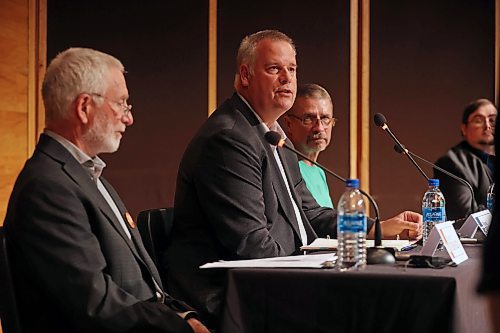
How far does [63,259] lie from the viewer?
6.82 ft

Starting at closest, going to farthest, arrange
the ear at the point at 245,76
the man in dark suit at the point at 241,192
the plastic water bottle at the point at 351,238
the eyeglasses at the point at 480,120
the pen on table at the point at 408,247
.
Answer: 1. the plastic water bottle at the point at 351,238
2. the pen on table at the point at 408,247
3. the man in dark suit at the point at 241,192
4. the ear at the point at 245,76
5. the eyeglasses at the point at 480,120

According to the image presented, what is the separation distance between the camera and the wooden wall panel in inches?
215

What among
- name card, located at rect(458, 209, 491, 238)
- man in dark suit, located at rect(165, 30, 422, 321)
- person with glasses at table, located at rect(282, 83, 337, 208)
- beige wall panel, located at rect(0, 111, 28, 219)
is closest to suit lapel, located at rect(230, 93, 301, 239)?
man in dark suit, located at rect(165, 30, 422, 321)

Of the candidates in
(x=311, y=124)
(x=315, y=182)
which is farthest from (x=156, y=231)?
(x=311, y=124)

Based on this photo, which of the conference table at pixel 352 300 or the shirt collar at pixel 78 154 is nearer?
the conference table at pixel 352 300

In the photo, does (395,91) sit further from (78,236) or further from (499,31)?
(78,236)

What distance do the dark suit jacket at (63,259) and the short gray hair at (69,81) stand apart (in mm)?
139

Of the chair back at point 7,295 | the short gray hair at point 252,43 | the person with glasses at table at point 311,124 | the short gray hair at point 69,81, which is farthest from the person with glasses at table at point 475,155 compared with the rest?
the chair back at point 7,295

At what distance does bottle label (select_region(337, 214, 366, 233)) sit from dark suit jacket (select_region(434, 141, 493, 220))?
2730 millimetres

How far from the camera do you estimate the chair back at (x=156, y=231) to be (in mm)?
2805

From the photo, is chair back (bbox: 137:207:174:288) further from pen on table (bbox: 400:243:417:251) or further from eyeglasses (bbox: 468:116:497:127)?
eyeglasses (bbox: 468:116:497:127)

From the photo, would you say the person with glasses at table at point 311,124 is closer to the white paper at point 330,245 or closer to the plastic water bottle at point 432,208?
the plastic water bottle at point 432,208

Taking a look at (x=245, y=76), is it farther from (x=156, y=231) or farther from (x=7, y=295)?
(x=7, y=295)

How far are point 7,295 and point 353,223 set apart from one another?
896 millimetres
